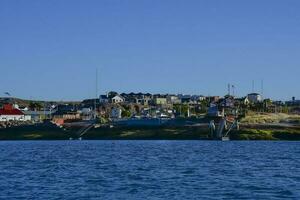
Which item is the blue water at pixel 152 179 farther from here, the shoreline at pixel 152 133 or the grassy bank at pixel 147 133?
the shoreline at pixel 152 133

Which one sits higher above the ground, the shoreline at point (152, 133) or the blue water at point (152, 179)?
the shoreline at point (152, 133)

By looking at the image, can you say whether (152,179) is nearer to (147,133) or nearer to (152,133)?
(152,133)

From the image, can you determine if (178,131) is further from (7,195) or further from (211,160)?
(7,195)

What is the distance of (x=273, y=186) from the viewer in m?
46.4

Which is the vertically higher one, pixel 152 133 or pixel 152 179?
pixel 152 133

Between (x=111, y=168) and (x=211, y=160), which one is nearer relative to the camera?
(x=111, y=168)

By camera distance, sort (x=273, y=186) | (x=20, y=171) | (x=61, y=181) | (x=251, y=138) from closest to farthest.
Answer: (x=273, y=186)
(x=61, y=181)
(x=20, y=171)
(x=251, y=138)

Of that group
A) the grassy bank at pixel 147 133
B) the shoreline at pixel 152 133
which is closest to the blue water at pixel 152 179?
the grassy bank at pixel 147 133

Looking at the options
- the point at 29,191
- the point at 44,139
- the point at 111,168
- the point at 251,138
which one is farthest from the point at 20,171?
the point at 44,139

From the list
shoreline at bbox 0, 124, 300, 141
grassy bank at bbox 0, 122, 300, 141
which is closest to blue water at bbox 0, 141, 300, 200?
grassy bank at bbox 0, 122, 300, 141

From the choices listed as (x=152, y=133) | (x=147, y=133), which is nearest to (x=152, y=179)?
(x=152, y=133)

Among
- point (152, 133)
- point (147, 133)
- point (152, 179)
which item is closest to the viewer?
point (152, 179)

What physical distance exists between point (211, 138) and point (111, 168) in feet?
311

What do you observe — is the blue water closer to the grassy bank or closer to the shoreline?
the grassy bank
